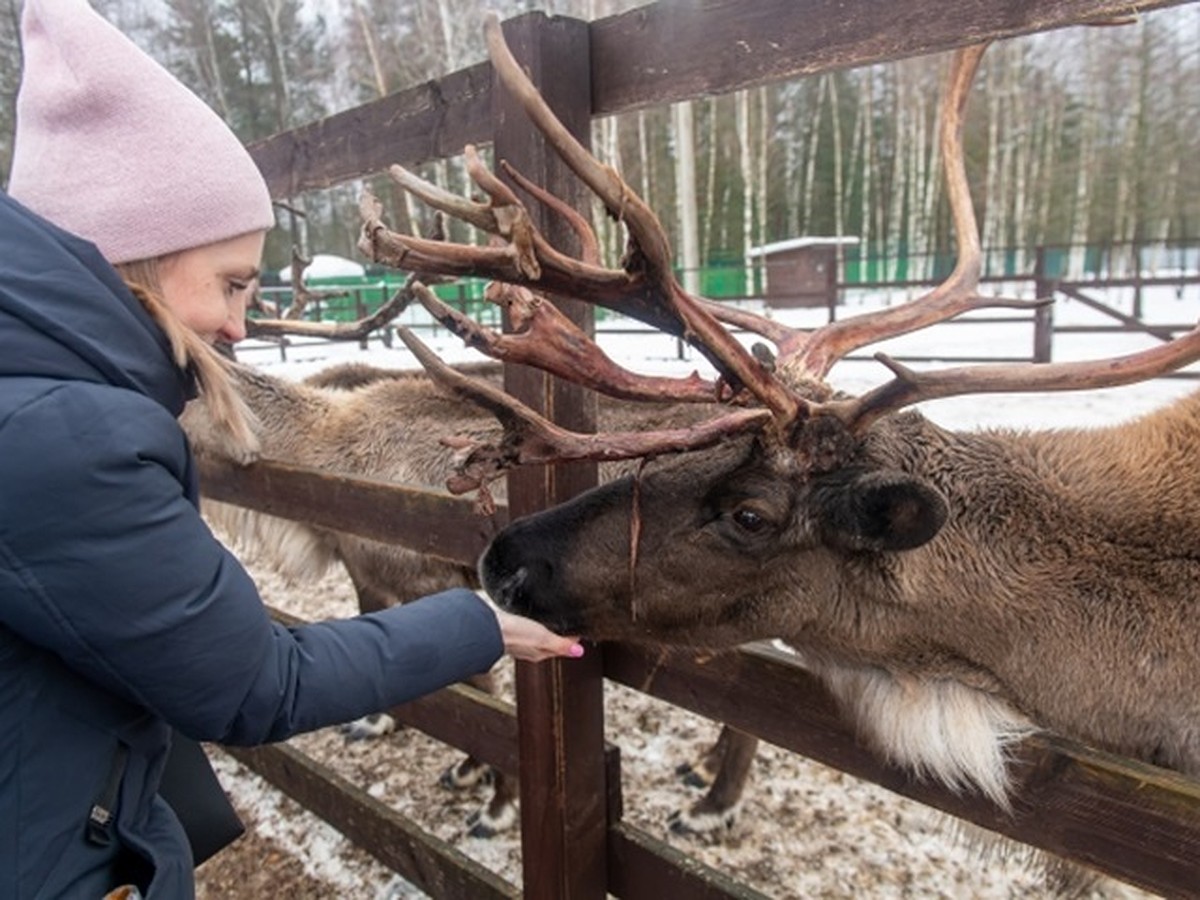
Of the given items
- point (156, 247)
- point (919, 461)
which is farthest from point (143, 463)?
point (919, 461)

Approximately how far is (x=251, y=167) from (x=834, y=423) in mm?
1378

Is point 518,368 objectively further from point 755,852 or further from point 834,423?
point 755,852

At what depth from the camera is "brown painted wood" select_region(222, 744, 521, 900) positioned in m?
2.90

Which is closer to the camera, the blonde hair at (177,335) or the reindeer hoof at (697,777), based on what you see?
the blonde hair at (177,335)

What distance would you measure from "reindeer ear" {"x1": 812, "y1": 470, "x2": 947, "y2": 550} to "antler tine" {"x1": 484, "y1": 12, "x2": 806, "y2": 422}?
216mm

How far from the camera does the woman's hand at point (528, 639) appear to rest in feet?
6.30

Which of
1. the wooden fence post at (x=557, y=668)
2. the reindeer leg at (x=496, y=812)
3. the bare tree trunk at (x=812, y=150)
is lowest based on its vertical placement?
the reindeer leg at (x=496, y=812)

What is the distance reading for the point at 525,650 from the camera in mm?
1947

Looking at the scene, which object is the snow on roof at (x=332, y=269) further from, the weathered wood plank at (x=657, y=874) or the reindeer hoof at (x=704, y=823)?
the weathered wood plank at (x=657, y=874)

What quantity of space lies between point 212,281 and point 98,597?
634mm

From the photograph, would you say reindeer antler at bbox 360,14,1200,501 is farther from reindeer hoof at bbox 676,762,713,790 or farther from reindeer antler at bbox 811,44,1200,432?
reindeer hoof at bbox 676,762,713,790

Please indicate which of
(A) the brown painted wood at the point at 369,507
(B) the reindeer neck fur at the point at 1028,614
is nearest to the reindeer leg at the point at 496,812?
(A) the brown painted wood at the point at 369,507

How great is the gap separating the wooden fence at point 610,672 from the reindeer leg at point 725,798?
1.31m

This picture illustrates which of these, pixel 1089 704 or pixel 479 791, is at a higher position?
pixel 1089 704
